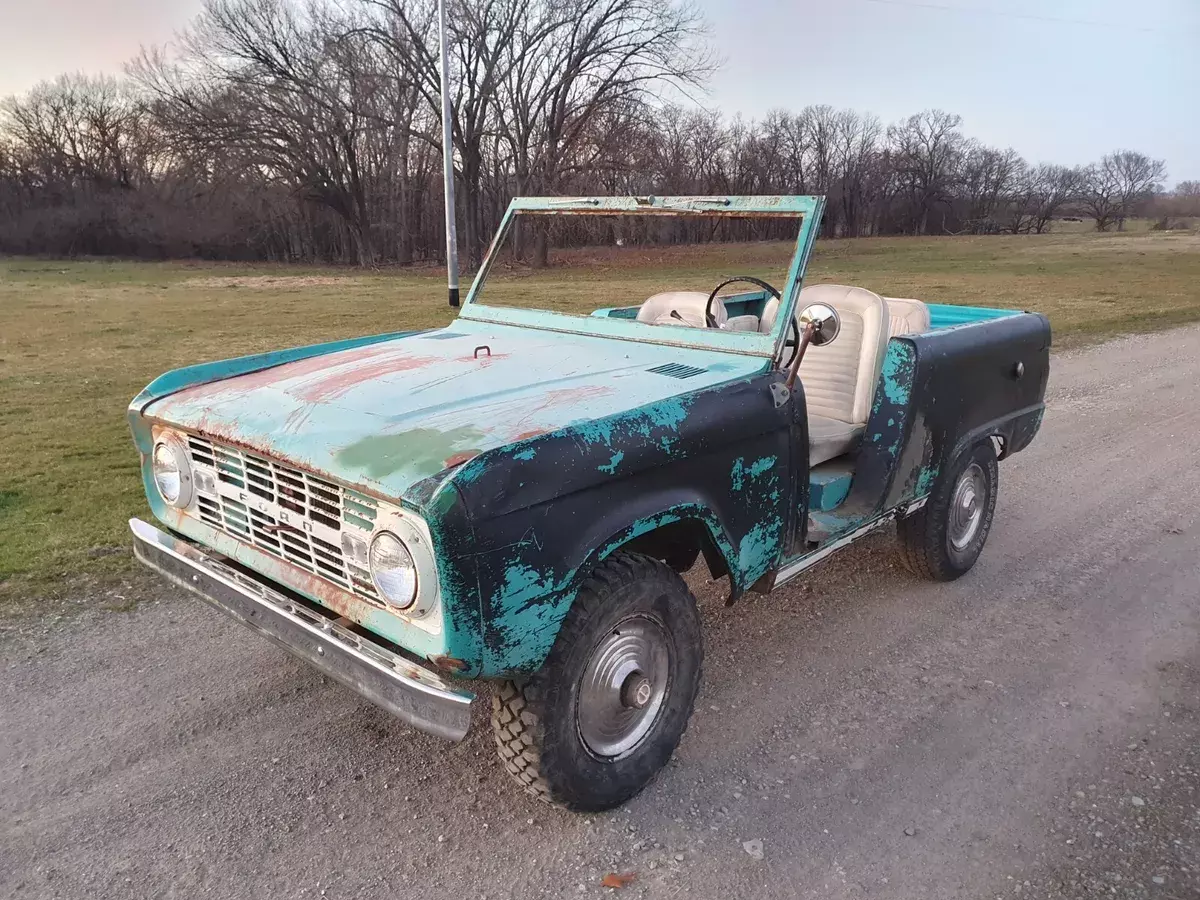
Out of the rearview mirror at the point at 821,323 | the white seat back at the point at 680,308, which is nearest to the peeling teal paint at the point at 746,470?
the rearview mirror at the point at 821,323

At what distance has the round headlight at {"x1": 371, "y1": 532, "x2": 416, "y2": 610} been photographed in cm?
217

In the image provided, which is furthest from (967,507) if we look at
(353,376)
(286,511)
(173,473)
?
(173,473)

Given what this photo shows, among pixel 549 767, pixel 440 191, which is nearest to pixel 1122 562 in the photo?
pixel 549 767

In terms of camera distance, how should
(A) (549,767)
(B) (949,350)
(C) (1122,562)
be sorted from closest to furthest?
(A) (549,767)
(B) (949,350)
(C) (1122,562)

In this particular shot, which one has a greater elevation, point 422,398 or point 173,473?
point 422,398

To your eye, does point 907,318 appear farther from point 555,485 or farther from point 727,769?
point 555,485

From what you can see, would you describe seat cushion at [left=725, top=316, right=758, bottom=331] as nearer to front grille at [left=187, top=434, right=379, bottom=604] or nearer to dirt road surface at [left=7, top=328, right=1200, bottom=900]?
dirt road surface at [left=7, top=328, right=1200, bottom=900]

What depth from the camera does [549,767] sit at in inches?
96.3

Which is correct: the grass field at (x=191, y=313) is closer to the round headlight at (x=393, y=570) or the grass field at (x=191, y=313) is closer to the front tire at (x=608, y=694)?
the front tire at (x=608, y=694)

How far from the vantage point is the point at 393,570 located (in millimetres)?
2193

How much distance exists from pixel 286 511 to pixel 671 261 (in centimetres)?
299

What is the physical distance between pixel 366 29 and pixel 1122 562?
29.9 m

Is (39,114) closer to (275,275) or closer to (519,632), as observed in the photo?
(275,275)

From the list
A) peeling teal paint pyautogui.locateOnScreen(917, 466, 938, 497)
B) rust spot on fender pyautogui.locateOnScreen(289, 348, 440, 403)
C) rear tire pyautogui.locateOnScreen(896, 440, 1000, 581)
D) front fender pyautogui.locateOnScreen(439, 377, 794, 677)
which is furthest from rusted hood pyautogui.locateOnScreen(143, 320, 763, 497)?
rear tire pyautogui.locateOnScreen(896, 440, 1000, 581)
